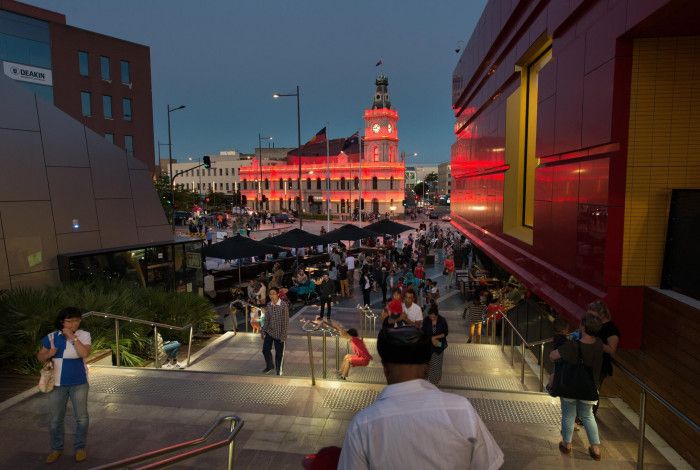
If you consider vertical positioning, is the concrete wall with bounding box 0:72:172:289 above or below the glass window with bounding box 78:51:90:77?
below

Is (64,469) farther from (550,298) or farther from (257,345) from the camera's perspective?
(550,298)

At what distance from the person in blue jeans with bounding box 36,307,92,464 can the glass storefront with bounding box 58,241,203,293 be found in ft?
24.3

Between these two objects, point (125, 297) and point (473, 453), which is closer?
point (473, 453)

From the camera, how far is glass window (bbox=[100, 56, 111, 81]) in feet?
124

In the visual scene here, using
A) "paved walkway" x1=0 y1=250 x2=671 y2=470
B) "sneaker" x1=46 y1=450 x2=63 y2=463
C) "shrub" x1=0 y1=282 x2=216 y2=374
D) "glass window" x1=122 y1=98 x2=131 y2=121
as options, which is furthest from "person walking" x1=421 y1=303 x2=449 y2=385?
"glass window" x1=122 y1=98 x2=131 y2=121

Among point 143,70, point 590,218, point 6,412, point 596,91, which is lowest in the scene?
point 6,412

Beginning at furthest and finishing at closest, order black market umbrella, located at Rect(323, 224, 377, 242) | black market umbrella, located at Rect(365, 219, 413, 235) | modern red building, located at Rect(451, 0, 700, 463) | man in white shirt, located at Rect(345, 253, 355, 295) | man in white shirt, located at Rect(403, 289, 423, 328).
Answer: black market umbrella, located at Rect(365, 219, 413, 235), black market umbrella, located at Rect(323, 224, 377, 242), man in white shirt, located at Rect(345, 253, 355, 295), man in white shirt, located at Rect(403, 289, 423, 328), modern red building, located at Rect(451, 0, 700, 463)

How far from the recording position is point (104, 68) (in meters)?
38.2

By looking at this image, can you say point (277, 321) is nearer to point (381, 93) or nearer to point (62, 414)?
point (62, 414)

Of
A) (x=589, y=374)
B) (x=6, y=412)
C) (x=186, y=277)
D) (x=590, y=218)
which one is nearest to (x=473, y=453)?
(x=589, y=374)

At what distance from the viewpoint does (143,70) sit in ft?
134

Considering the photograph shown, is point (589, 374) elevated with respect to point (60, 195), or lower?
lower

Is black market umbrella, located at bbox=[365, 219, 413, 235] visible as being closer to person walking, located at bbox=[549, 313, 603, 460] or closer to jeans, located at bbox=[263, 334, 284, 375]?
jeans, located at bbox=[263, 334, 284, 375]

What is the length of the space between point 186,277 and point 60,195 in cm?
422
